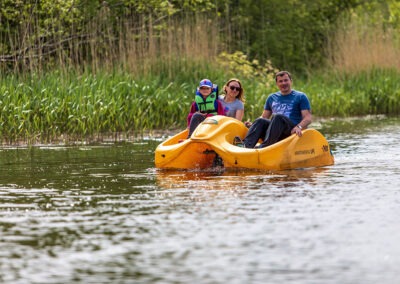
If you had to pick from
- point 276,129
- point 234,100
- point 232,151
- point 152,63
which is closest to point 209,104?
point 234,100

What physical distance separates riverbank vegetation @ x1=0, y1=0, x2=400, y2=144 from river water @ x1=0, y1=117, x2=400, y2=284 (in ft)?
14.5

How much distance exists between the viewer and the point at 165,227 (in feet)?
29.0

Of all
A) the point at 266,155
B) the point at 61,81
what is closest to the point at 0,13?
the point at 61,81

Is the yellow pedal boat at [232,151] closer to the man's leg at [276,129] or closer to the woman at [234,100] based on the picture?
the man's leg at [276,129]

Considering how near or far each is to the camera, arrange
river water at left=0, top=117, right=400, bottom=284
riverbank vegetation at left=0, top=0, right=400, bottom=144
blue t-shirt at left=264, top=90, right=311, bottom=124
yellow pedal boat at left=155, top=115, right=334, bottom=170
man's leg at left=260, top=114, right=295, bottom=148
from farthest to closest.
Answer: riverbank vegetation at left=0, top=0, right=400, bottom=144, blue t-shirt at left=264, top=90, right=311, bottom=124, man's leg at left=260, top=114, right=295, bottom=148, yellow pedal boat at left=155, top=115, right=334, bottom=170, river water at left=0, top=117, right=400, bottom=284

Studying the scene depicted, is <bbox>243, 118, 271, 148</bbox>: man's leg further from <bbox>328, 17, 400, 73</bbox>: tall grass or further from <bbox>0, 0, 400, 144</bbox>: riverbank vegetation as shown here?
<bbox>328, 17, 400, 73</bbox>: tall grass

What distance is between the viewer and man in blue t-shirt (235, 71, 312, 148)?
14.0 metres

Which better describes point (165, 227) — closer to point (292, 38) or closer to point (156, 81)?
point (156, 81)

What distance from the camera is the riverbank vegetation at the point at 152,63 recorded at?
18719 millimetres

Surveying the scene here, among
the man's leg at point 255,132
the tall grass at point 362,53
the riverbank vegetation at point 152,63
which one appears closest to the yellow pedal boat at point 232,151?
the man's leg at point 255,132

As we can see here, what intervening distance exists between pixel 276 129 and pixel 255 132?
0.95 ft

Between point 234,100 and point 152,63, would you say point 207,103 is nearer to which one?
point 234,100

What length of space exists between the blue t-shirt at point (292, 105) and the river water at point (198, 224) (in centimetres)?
84

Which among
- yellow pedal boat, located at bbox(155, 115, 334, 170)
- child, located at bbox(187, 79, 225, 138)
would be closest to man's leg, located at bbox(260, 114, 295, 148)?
yellow pedal boat, located at bbox(155, 115, 334, 170)
